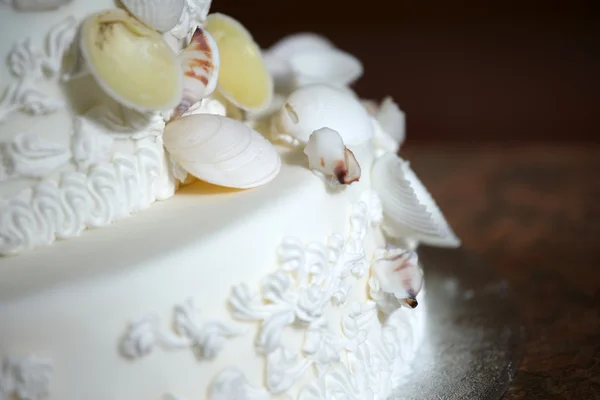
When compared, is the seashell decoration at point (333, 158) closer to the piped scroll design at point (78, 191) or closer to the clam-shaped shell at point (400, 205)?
the clam-shaped shell at point (400, 205)

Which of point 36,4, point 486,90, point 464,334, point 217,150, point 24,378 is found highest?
point 36,4

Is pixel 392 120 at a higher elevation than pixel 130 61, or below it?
below

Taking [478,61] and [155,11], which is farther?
[478,61]

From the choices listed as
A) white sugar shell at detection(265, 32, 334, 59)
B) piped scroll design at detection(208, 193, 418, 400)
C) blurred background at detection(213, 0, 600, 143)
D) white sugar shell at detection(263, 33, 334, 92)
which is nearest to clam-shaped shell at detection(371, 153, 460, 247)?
piped scroll design at detection(208, 193, 418, 400)

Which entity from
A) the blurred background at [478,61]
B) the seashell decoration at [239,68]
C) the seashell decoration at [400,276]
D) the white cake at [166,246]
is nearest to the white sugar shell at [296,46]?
the seashell decoration at [239,68]

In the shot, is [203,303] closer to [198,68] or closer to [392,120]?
[198,68]

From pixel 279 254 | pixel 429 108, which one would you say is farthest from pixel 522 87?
pixel 279 254

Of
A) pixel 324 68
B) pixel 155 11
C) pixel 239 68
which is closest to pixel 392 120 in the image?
pixel 324 68
